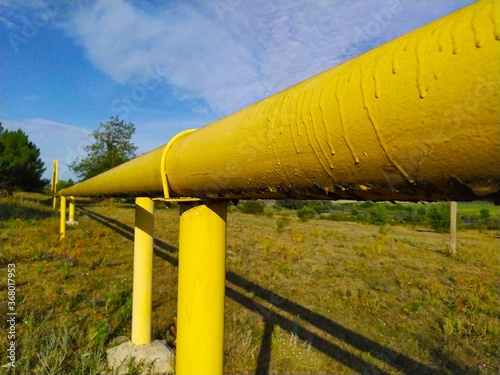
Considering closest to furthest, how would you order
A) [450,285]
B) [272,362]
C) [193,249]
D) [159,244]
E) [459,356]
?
[193,249] < [272,362] < [459,356] < [450,285] < [159,244]

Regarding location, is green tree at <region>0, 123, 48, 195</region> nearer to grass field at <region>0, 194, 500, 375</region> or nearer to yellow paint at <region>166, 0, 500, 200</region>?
grass field at <region>0, 194, 500, 375</region>

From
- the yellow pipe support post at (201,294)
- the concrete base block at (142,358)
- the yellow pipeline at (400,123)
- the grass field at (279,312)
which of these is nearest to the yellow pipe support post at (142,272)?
the concrete base block at (142,358)

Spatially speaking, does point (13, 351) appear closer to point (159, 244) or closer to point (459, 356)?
point (459, 356)

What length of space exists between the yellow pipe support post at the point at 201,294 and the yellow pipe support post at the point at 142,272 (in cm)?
178

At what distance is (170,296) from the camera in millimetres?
4527

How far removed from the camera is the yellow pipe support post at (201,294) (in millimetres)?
1019

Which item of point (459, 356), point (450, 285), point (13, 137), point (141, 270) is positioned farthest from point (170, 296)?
point (13, 137)

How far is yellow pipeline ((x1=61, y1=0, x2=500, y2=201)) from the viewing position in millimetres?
301

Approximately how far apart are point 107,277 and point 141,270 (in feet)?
10.7

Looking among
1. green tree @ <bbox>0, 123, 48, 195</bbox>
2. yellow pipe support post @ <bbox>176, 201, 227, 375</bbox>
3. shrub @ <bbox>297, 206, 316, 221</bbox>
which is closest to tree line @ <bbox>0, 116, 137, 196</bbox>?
green tree @ <bbox>0, 123, 48, 195</bbox>

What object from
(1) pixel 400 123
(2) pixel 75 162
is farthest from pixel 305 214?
(1) pixel 400 123

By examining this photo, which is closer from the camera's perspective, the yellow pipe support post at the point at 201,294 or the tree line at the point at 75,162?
the yellow pipe support post at the point at 201,294

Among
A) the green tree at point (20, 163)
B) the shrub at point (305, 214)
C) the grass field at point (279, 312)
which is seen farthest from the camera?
the shrub at point (305, 214)

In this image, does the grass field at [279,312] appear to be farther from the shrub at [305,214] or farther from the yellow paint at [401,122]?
the shrub at [305,214]
